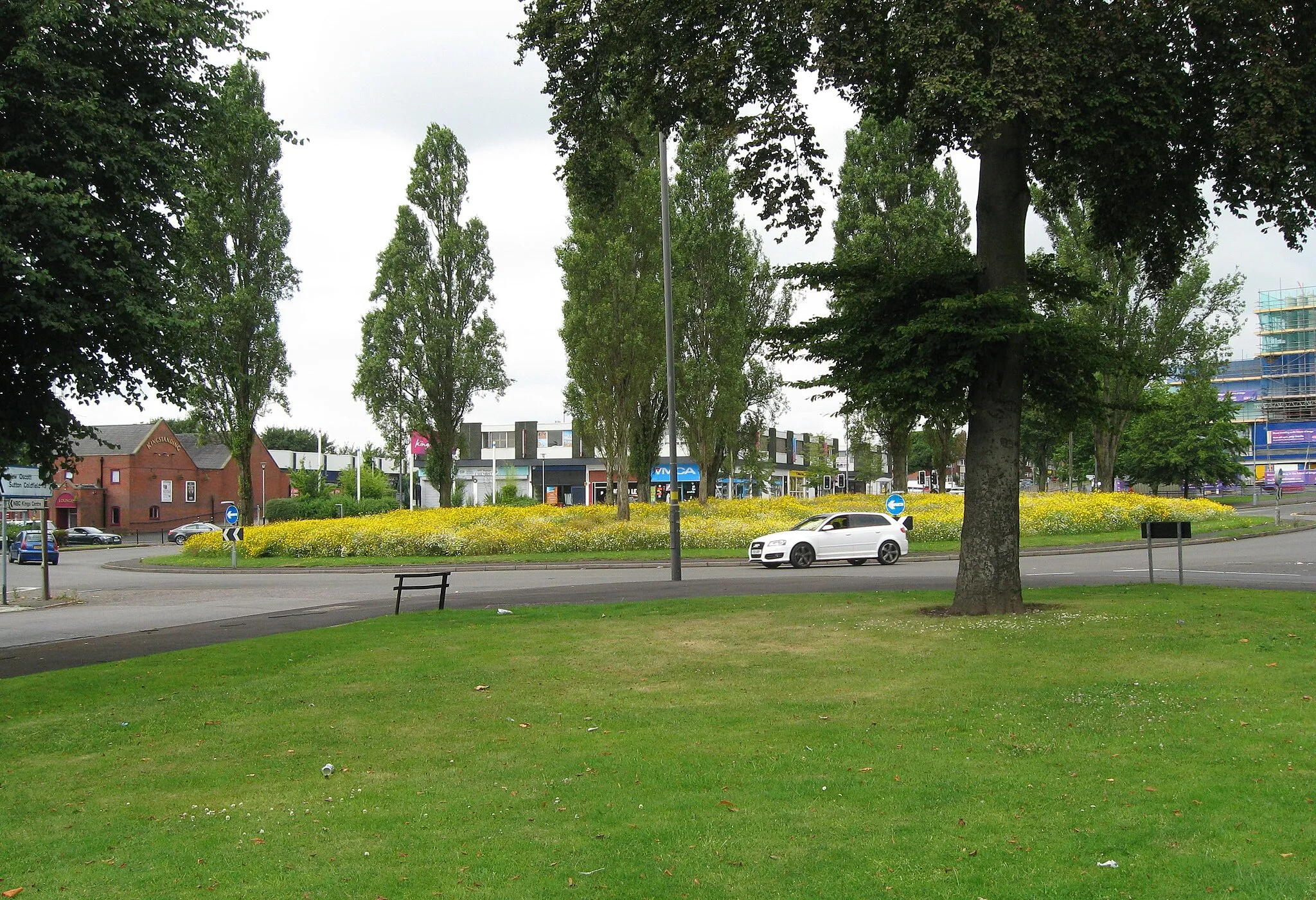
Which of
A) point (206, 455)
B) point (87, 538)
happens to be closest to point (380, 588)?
point (87, 538)

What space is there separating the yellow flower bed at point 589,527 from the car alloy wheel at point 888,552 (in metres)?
7.51

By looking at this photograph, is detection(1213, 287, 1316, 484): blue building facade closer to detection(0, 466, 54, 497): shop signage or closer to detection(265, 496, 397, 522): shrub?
detection(265, 496, 397, 522): shrub

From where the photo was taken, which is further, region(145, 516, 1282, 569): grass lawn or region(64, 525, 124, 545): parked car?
region(64, 525, 124, 545): parked car

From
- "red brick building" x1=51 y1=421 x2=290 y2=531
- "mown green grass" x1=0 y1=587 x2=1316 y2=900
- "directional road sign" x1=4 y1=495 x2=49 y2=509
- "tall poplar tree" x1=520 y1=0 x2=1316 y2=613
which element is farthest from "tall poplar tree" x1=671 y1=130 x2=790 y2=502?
"red brick building" x1=51 y1=421 x2=290 y2=531

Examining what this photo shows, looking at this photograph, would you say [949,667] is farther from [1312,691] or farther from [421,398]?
[421,398]

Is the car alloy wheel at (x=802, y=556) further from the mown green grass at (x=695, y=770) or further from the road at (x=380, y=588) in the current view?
the mown green grass at (x=695, y=770)

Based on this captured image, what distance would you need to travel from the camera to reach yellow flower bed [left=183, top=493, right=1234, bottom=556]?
37812 mm

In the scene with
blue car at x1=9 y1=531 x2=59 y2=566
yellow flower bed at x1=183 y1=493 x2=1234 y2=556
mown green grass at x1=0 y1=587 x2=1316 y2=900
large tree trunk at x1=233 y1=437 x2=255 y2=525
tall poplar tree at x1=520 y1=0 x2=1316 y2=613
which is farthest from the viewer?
blue car at x1=9 y1=531 x2=59 y2=566

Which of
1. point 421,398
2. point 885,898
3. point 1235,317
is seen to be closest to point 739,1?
point 885,898

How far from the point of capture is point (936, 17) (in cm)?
1223

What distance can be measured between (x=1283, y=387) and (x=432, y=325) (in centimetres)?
10393

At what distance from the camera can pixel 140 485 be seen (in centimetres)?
7575

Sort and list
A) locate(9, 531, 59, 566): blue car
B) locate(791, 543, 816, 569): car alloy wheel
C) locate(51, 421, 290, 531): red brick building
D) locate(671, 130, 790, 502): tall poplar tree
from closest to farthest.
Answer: locate(791, 543, 816, 569): car alloy wheel, locate(671, 130, 790, 502): tall poplar tree, locate(9, 531, 59, 566): blue car, locate(51, 421, 290, 531): red brick building

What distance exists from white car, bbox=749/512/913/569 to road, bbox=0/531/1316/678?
53 centimetres
